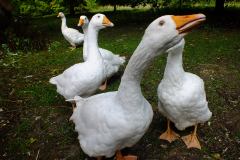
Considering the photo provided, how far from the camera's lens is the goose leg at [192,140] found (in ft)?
14.2

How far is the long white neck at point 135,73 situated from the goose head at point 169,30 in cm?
6

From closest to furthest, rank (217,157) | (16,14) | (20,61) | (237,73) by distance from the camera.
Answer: (217,157) → (237,73) → (20,61) → (16,14)

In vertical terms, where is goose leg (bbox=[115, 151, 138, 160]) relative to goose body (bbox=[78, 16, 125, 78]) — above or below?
below

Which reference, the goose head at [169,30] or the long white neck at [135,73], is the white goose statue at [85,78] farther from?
the goose head at [169,30]

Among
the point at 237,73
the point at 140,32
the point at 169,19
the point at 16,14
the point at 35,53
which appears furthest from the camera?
the point at 16,14

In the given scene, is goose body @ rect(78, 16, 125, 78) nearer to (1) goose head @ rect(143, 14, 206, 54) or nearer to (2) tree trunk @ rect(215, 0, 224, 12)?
(1) goose head @ rect(143, 14, 206, 54)

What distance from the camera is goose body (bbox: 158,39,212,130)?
3936 millimetres

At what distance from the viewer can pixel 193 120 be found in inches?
164

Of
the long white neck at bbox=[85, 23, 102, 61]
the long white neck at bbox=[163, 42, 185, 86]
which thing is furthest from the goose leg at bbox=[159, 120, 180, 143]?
the long white neck at bbox=[85, 23, 102, 61]

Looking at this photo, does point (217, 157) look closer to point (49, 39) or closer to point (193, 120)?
point (193, 120)

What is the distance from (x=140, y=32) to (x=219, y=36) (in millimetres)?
2199

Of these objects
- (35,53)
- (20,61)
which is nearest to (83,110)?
(20,61)

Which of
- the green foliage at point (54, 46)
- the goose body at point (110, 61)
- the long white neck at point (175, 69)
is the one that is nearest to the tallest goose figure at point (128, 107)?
the long white neck at point (175, 69)

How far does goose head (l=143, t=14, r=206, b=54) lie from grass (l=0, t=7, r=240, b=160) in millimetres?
1867
